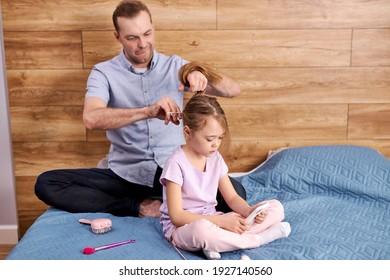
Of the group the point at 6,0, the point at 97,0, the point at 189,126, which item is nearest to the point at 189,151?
the point at 189,126

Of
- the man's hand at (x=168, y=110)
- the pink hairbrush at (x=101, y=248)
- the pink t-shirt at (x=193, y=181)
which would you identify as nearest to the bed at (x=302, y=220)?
the pink hairbrush at (x=101, y=248)

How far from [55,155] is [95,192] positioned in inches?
23.0

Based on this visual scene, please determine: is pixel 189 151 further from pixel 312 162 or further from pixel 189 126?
Answer: pixel 312 162

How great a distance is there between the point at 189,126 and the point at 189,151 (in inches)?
3.9

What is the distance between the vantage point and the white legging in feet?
4.56

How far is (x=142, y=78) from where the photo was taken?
2047 mm

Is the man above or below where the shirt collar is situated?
below

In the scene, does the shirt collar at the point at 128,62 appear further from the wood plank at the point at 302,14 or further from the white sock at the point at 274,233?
the white sock at the point at 274,233

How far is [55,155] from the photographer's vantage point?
7.75ft

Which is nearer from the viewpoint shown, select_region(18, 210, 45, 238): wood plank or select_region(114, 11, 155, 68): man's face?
select_region(114, 11, 155, 68): man's face

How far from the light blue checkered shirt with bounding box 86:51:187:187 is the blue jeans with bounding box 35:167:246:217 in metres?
0.05

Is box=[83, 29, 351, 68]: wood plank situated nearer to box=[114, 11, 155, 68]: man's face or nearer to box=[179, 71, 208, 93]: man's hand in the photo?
box=[114, 11, 155, 68]: man's face

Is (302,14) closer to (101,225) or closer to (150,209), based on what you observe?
(150,209)

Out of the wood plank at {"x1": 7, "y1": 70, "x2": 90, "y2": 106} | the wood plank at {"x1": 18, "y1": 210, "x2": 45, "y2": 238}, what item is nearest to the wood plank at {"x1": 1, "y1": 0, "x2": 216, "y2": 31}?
the wood plank at {"x1": 7, "y1": 70, "x2": 90, "y2": 106}
